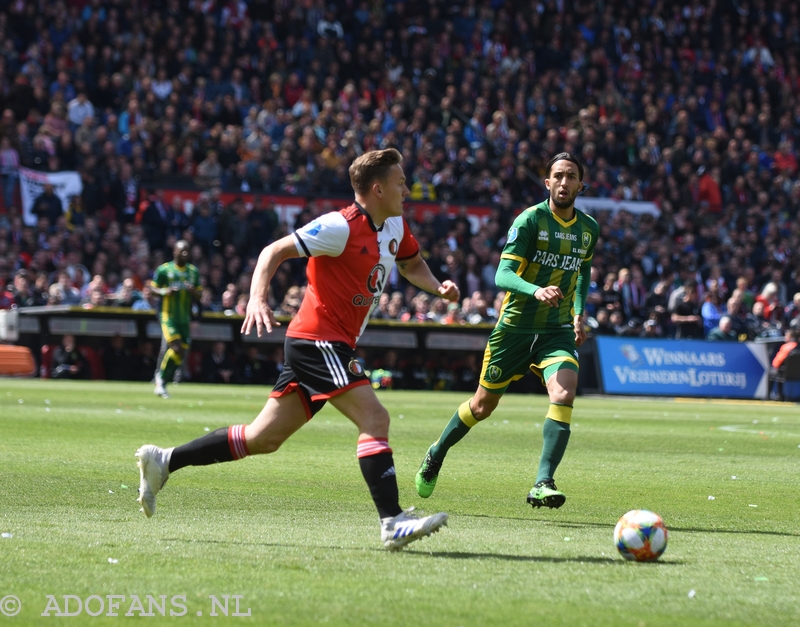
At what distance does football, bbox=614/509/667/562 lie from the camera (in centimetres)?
582

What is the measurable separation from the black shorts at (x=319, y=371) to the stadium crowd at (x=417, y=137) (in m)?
18.8

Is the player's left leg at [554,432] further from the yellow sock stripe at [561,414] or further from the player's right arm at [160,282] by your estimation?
the player's right arm at [160,282]

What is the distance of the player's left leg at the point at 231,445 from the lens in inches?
249

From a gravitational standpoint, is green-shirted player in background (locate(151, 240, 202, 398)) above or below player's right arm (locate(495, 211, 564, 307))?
below

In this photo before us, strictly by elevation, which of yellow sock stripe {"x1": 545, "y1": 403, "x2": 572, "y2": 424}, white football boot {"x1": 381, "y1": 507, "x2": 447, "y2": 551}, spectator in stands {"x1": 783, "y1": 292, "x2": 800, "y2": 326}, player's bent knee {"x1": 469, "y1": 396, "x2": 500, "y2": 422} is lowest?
spectator in stands {"x1": 783, "y1": 292, "x2": 800, "y2": 326}

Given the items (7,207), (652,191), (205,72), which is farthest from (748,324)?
(7,207)

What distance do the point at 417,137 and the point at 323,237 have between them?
25.5 m

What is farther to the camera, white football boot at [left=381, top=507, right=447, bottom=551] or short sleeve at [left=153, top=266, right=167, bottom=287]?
short sleeve at [left=153, top=266, right=167, bottom=287]

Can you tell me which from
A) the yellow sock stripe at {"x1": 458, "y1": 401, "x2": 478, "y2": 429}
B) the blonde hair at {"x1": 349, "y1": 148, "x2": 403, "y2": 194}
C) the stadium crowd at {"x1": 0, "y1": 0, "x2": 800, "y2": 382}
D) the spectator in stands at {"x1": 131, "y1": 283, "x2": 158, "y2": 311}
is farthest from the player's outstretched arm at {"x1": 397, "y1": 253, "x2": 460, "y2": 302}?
the spectator in stands at {"x1": 131, "y1": 283, "x2": 158, "y2": 311}

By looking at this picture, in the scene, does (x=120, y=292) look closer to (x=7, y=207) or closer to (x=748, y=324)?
(x=7, y=207)

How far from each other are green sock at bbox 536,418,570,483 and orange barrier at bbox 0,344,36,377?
18.5m

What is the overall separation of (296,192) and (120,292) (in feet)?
17.3

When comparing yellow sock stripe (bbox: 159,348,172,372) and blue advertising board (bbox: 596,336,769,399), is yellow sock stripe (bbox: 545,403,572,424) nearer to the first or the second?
yellow sock stripe (bbox: 159,348,172,372)

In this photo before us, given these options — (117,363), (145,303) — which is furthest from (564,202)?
(117,363)
